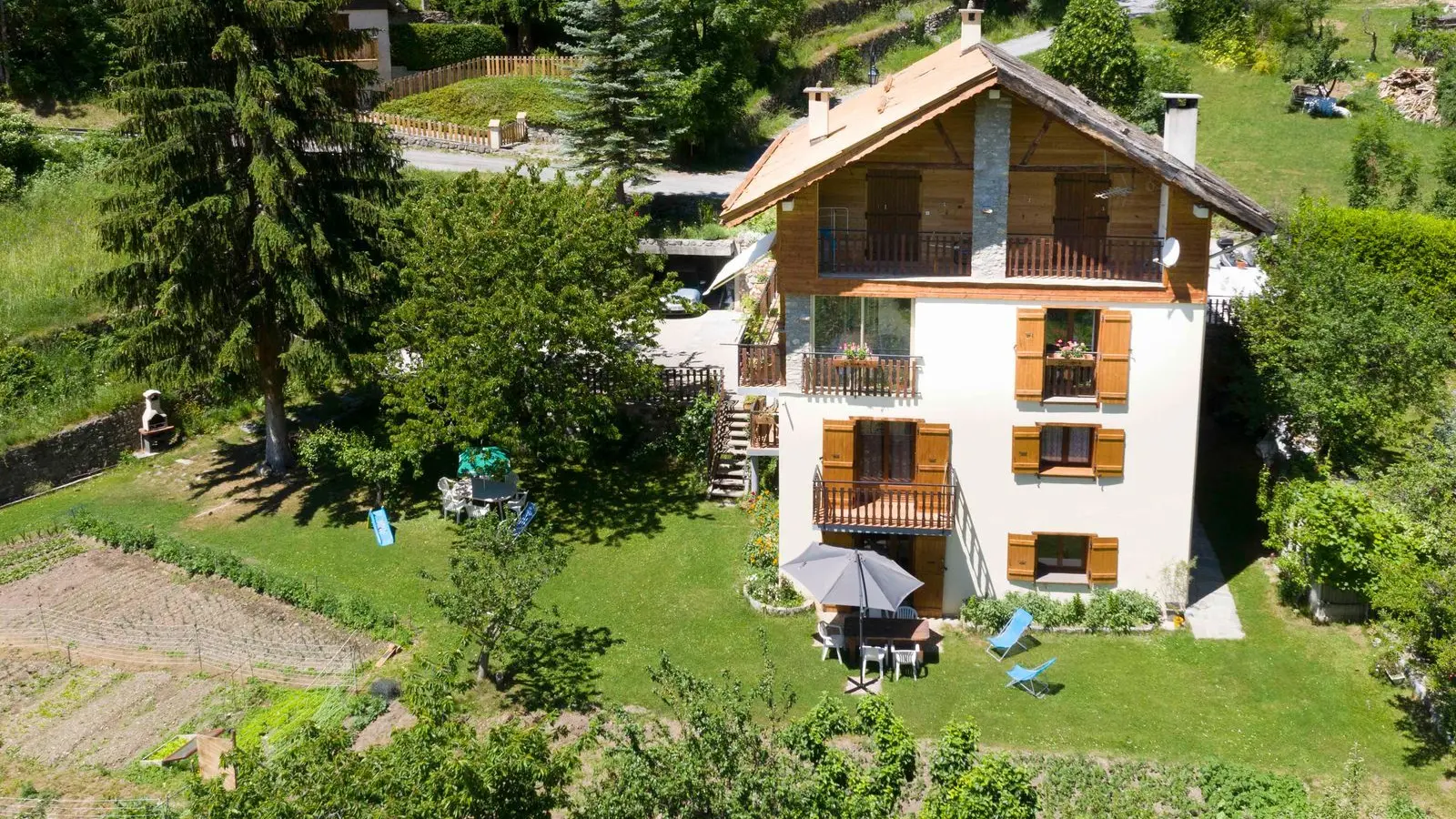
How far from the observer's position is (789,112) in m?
61.1

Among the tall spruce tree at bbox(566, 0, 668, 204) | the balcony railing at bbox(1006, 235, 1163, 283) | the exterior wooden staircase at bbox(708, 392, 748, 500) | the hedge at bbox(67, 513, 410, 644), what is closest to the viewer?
the balcony railing at bbox(1006, 235, 1163, 283)

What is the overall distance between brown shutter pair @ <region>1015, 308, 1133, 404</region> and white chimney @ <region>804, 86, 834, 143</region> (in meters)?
5.81

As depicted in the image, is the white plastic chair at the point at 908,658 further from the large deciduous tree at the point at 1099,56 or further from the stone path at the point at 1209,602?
the large deciduous tree at the point at 1099,56

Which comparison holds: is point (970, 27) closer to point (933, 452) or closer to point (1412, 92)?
point (933, 452)

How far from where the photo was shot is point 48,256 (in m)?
40.3

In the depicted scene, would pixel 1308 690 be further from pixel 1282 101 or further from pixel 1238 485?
pixel 1282 101

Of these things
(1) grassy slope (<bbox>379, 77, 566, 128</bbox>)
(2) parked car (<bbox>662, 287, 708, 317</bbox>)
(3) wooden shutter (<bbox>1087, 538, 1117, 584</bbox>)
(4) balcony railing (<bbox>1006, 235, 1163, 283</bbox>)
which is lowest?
(3) wooden shutter (<bbox>1087, 538, 1117, 584</bbox>)

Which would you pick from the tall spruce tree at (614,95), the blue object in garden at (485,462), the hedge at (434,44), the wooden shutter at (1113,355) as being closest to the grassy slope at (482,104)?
the hedge at (434,44)

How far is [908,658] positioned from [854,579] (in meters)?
1.78

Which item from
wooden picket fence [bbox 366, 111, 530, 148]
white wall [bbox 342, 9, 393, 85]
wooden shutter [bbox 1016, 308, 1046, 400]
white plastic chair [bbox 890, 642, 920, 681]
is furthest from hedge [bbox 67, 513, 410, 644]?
white wall [bbox 342, 9, 393, 85]

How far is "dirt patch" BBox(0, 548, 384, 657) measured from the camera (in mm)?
25625

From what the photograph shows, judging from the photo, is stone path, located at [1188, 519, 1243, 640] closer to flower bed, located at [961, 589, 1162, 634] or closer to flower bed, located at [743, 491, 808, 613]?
flower bed, located at [961, 589, 1162, 634]

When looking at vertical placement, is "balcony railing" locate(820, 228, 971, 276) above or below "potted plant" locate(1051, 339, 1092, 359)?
above

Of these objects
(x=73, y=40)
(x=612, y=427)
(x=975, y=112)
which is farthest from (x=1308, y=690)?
(x=73, y=40)
